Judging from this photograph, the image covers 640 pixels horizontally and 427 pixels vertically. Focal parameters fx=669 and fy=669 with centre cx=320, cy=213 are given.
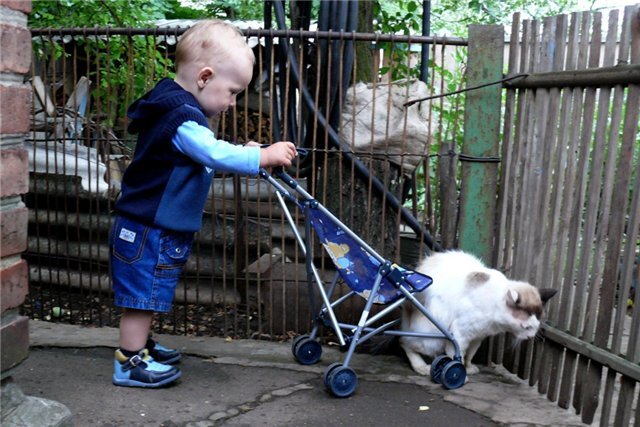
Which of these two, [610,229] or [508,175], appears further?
[508,175]

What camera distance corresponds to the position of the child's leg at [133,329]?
330cm

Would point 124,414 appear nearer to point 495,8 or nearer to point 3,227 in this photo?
point 3,227

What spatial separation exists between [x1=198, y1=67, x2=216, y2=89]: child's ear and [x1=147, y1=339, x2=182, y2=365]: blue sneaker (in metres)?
1.47

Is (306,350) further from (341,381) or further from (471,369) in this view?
(471,369)

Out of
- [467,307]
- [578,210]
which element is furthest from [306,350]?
[578,210]

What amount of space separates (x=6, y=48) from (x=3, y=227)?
604 millimetres

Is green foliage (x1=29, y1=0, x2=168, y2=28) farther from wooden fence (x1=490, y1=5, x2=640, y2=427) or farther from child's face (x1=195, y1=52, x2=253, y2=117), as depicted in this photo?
wooden fence (x1=490, y1=5, x2=640, y2=427)

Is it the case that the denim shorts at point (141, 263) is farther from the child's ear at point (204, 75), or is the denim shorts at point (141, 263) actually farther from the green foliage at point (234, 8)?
the green foliage at point (234, 8)

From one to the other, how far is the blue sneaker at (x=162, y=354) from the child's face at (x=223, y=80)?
1.37 metres

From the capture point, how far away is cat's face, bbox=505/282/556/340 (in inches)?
136

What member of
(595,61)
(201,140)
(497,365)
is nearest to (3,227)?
(201,140)

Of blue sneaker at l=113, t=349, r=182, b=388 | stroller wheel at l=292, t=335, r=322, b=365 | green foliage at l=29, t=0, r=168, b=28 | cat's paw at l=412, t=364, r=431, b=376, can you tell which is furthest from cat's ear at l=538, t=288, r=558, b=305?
green foliage at l=29, t=0, r=168, b=28

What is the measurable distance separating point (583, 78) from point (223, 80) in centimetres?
174

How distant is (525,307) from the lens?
3.47 m
